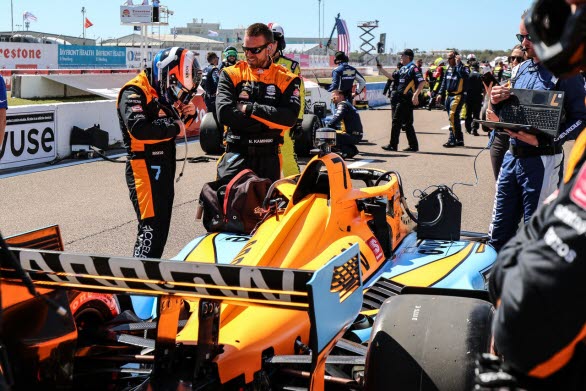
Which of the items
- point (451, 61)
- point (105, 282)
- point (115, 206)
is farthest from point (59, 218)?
point (451, 61)

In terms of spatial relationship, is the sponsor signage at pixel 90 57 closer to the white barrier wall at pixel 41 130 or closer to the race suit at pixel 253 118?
the white barrier wall at pixel 41 130

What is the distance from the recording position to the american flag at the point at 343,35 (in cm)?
4394

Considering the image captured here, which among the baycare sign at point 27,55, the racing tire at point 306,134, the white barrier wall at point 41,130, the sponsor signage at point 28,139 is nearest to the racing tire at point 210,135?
the racing tire at point 306,134

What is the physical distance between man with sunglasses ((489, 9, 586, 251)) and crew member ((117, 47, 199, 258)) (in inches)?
83.3

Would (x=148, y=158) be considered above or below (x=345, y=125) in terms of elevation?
above

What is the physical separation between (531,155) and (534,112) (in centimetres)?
32

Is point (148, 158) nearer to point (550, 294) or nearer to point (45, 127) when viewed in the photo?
point (550, 294)

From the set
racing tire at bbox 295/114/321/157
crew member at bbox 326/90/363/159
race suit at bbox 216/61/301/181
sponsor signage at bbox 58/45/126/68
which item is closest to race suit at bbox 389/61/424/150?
crew member at bbox 326/90/363/159

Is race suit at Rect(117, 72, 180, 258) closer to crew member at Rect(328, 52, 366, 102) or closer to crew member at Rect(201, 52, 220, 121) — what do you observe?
crew member at Rect(201, 52, 220, 121)

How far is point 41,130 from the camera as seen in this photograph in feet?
37.3

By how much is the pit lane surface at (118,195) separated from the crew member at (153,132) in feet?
4.53

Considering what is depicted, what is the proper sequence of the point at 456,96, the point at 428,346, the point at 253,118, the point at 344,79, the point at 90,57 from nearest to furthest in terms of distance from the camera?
the point at 428,346, the point at 253,118, the point at 344,79, the point at 456,96, the point at 90,57

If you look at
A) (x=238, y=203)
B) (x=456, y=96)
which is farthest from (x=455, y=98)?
(x=238, y=203)

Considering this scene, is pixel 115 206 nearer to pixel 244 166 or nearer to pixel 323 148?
pixel 244 166
